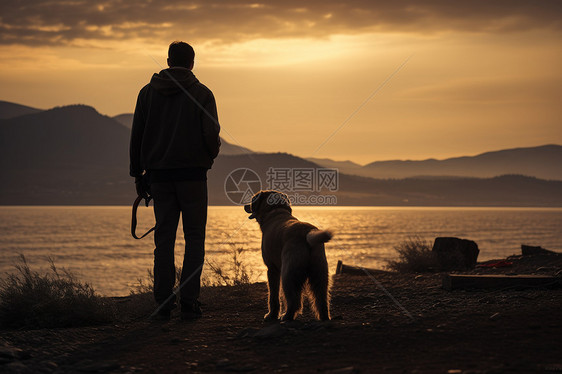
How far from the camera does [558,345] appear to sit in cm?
424

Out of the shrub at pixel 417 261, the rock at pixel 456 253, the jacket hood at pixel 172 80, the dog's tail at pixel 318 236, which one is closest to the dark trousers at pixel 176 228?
the jacket hood at pixel 172 80

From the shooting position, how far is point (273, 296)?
6.25 m

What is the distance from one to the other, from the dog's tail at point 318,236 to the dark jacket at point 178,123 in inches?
61.9

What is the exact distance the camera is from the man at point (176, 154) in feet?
20.2

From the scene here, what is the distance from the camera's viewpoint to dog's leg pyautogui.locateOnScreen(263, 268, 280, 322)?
6.24 metres

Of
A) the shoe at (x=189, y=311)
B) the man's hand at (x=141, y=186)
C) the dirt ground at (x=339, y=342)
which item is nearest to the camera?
the dirt ground at (x=339, y=342)

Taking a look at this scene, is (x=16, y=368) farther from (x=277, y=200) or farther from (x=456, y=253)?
(x=456, y=253)

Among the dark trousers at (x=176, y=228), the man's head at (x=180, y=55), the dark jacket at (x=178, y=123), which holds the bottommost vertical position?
the dark trousers at (x=176, y=228)

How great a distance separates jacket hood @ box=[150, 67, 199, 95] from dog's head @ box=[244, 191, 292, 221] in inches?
62.7

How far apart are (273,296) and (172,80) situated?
8.61 feet

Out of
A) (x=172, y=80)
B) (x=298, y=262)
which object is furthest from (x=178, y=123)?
(x=298, y=262)

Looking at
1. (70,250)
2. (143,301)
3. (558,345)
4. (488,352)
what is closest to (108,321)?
(143,301)

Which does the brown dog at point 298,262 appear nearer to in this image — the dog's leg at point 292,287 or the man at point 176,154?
the dog's leg at point 292,287

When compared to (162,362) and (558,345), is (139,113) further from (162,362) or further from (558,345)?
(558,345)
